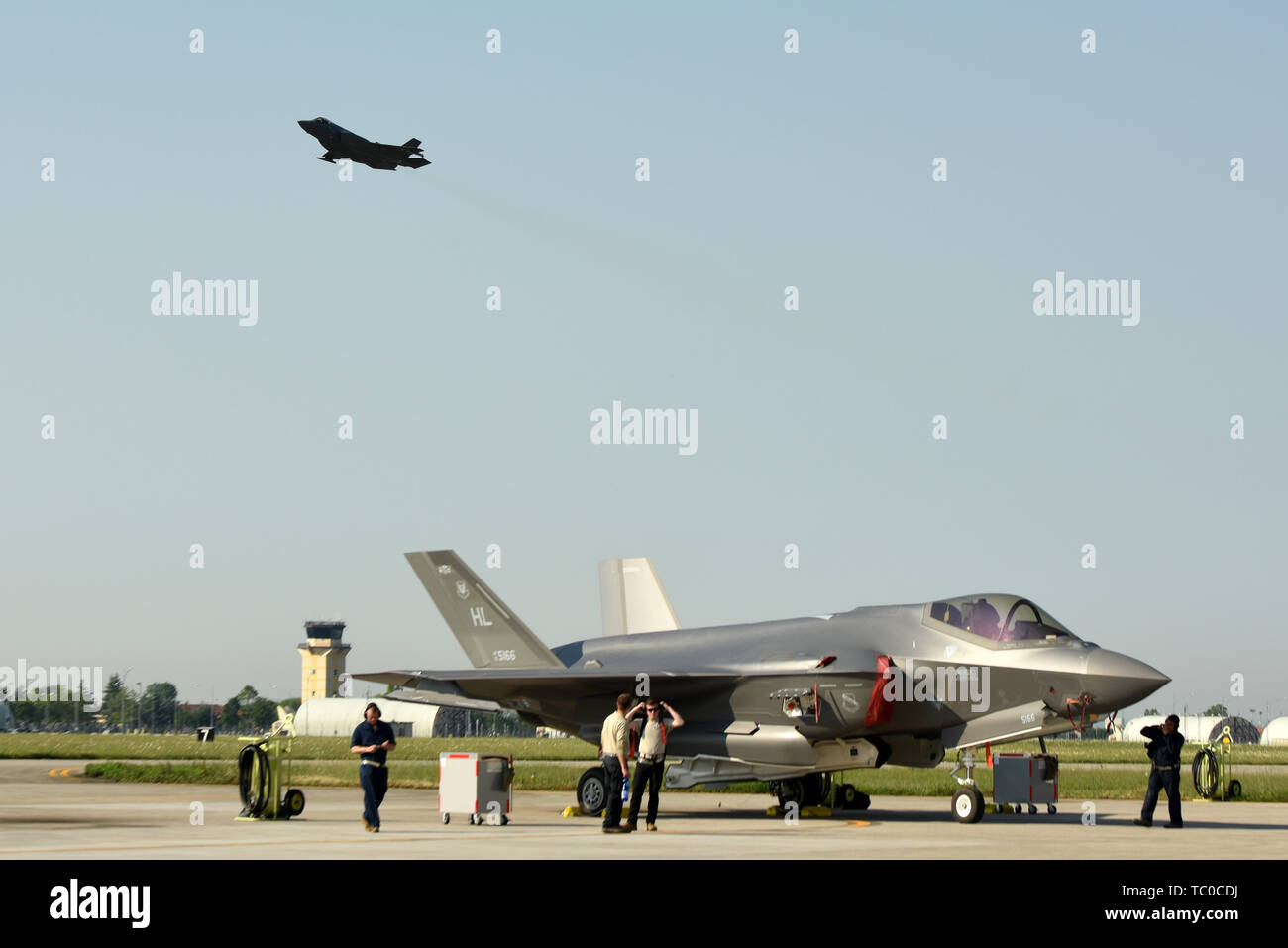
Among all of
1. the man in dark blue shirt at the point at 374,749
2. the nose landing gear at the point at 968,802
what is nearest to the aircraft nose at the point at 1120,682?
the nose landing gear at the point at 968,802

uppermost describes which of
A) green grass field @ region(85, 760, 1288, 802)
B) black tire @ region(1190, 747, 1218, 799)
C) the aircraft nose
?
the aircraft nose

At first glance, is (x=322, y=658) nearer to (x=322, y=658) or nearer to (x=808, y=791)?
(x=322, y=658)

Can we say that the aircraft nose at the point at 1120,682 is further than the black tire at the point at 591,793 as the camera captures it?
No

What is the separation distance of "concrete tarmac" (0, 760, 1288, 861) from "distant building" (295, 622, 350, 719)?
148014 mm

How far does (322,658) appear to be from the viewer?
569 feet

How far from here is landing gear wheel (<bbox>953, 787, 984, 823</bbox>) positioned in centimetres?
2044

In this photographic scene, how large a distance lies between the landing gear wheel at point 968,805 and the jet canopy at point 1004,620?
2.42 metres

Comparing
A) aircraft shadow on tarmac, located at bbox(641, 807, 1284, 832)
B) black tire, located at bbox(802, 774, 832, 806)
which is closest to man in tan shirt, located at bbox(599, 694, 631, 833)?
aircraft shadow on tarmac, located at bbox(641, 807, 1284, 832)

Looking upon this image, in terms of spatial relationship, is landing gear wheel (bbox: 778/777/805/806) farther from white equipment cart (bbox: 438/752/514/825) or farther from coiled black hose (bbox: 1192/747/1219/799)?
coiled black hose (bbox: 1192/747/1219/799)

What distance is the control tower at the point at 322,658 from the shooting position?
17338 cm

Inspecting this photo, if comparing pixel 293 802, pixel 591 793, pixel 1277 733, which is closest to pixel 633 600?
pixel 591 793

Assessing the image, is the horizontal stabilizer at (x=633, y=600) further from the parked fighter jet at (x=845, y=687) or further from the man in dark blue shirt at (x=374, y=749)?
the man in dark blue shirt at (x=374, y=749)
